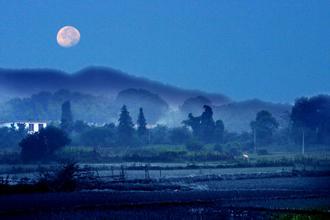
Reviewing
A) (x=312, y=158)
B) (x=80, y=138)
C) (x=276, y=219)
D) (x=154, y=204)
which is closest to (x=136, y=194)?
(x=154, y=204)

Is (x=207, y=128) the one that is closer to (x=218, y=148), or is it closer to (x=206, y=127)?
(x=206, y=127)

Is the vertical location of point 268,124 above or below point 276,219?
above

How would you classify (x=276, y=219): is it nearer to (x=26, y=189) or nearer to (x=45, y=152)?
(x=26, y=189)

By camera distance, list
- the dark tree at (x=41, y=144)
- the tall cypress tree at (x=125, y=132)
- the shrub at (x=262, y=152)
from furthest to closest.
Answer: the tall cypress tree at (x=125, y=132), the shrub at (x=262, y=152), the dark tree at (x=41, y=144)

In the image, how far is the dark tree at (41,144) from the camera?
79.3m

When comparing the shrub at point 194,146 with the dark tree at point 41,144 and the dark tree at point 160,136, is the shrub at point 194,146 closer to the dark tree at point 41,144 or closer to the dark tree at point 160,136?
the dark tree at point 160,136

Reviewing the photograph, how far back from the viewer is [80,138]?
100 m

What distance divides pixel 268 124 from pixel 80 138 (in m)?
37.3

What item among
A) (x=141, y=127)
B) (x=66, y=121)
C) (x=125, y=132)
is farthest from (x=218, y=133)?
(x=66, y=121)

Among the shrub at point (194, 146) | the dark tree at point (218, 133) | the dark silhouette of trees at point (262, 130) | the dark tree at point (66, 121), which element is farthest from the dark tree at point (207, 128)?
the dark tree at point (66, 121)

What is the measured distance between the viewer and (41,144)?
80.2 metres

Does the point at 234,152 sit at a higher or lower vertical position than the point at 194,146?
lower

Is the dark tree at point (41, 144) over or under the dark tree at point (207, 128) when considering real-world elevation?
under

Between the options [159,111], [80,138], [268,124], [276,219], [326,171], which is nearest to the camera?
[276,219]
